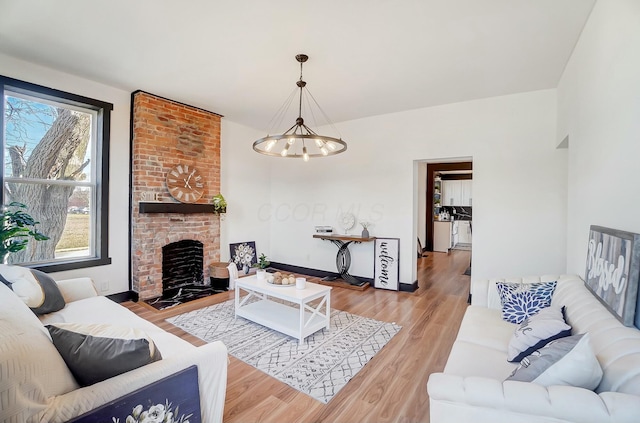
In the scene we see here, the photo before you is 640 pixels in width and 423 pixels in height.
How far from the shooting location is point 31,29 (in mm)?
2623

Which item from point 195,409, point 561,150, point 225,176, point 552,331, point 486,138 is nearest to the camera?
point 195,409

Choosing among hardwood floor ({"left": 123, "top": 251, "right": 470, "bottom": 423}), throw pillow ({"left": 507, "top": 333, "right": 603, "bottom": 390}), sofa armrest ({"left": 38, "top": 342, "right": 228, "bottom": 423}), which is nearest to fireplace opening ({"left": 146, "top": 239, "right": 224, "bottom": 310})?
hardwood floor ({"left": 123, "top": 251, "right": 470, "bottom": 423})

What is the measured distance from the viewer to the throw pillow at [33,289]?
2.21m

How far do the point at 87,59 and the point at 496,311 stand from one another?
4.89 m

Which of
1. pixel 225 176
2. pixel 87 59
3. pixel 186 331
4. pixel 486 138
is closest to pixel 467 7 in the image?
pixel 486 138

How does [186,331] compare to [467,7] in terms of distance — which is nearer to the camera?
[467,7]

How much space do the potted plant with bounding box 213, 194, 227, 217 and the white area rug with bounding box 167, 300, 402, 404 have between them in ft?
5.80

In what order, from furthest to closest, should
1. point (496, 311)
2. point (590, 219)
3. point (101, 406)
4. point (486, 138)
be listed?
point (486, 138), point (496, 311), point (590, 219), point (101, 406)

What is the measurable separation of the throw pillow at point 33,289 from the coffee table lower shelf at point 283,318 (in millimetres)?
1680

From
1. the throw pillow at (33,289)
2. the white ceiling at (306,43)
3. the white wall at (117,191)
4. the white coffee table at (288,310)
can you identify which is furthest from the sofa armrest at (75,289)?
the white ceiling at (306,43)

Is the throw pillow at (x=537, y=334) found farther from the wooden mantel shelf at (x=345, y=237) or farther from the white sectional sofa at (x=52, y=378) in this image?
the wooden mantel shelf at (x=345, y=237)

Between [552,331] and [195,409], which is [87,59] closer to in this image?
[195,409]

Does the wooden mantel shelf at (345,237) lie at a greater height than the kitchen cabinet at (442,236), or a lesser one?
greater

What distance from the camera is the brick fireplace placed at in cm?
403
